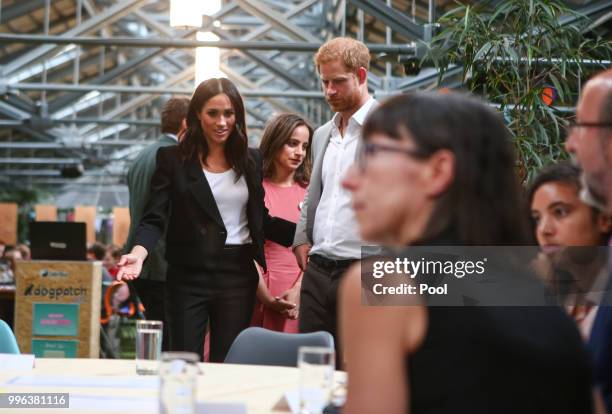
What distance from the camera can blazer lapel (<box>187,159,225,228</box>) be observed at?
3580 mm

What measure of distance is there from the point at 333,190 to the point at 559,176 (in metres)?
1.31

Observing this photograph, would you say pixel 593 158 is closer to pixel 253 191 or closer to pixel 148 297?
pixel 253 191

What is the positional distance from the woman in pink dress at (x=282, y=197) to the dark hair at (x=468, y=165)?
2905mm

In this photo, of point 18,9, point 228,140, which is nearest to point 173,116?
point 228,140

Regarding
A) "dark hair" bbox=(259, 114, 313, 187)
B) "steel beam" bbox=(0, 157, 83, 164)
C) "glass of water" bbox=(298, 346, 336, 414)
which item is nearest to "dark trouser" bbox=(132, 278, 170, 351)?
"dark hair" bbox=(259, 114, 313, 187)

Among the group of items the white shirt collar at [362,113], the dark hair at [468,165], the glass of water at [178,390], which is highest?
the white shirt collar at [362,113]

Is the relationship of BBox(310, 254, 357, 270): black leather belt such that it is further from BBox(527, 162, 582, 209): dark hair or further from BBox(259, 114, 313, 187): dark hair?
BBox(527, 162, 582, 209): dark hair

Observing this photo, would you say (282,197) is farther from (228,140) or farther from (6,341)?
(6,341)

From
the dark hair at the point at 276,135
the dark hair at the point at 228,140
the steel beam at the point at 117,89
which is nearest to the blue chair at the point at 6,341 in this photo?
the dark hair at the point at 228,140

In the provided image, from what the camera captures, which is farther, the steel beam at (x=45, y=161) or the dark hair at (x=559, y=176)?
the steel beam at (x=45, y=161)

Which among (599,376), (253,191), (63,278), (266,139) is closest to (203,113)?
(253,191)

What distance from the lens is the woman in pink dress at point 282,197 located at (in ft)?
13.7

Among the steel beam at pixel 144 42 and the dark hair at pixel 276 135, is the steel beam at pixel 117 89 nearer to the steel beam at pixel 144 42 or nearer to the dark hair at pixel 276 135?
the steel beam at pixel 144 42

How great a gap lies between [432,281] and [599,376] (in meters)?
0.31
